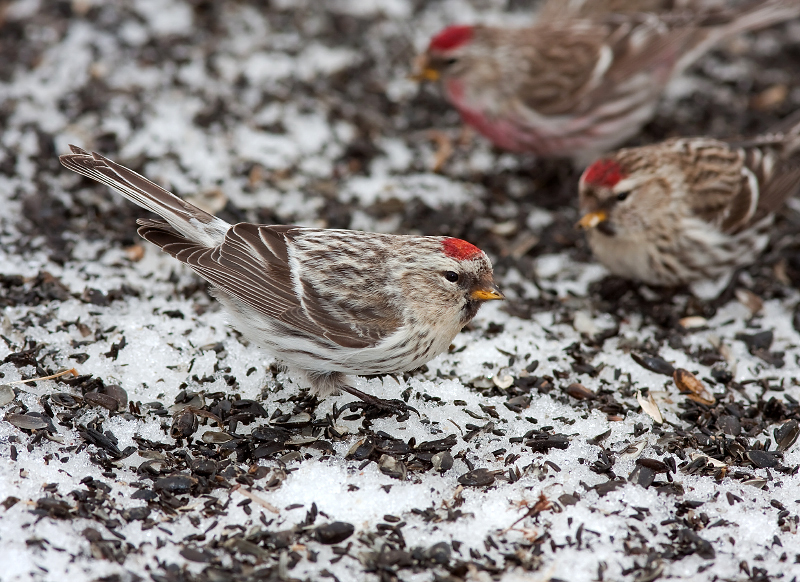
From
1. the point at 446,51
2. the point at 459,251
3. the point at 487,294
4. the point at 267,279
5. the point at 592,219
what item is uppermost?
the point at 446,51

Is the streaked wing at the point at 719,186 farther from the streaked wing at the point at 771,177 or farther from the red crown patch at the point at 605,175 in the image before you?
the red crown patch at the point at 605,175

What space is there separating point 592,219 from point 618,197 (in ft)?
0.57

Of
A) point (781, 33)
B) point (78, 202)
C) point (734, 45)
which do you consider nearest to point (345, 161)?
point (78, 202)

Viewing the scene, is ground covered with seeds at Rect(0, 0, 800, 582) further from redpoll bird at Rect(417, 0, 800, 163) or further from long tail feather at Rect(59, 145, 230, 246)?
long tail feather at Rect(59, 145, 230, 246)

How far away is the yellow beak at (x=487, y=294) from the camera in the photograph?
317 cm

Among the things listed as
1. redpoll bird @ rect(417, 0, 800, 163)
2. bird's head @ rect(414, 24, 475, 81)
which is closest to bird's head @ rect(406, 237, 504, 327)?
redpoll bird @ rect(417, 0, 800, 163)

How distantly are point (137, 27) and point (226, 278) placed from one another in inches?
130

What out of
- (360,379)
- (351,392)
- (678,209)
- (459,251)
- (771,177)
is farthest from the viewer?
(771,177)

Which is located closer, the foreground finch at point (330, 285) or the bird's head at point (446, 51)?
the foreground finch at point (330, 285)

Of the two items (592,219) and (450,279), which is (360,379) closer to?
(450,279)

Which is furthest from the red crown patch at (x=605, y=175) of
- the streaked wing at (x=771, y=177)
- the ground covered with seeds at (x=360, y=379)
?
the streaked wing at (x=771, y=177)

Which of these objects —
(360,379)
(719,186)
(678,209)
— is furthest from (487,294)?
(719,186)

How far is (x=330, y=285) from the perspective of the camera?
321cm

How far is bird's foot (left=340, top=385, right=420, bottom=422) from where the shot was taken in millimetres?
3398
